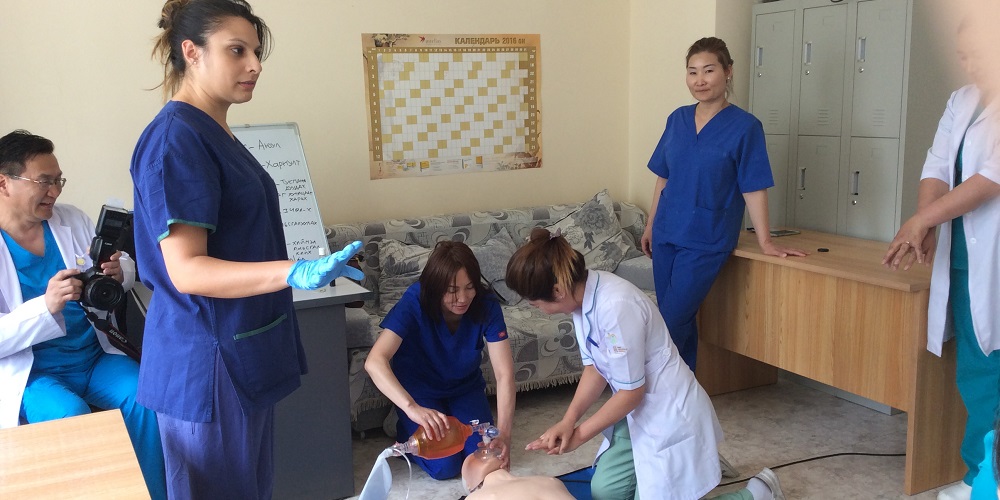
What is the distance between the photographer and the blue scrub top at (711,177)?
2.91m

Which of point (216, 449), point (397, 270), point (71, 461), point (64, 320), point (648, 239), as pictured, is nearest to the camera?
point (71, 461)

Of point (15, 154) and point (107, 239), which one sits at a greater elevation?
point (15, 154)

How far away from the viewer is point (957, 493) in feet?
8.04

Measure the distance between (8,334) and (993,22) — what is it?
2301 mm

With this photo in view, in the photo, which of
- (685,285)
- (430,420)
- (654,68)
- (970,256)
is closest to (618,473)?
(430,420)

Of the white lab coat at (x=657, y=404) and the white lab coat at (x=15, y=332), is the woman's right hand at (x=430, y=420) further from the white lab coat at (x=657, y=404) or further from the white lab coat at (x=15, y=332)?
the white lab coat at (x=15, y=332)

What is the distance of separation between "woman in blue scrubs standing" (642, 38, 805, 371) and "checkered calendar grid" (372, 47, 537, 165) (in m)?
1.11

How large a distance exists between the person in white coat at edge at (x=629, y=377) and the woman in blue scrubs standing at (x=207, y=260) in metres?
0.68

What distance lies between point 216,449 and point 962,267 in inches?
76.7

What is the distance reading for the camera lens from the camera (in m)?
2.16

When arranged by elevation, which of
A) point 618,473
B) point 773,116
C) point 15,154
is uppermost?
point 773,116

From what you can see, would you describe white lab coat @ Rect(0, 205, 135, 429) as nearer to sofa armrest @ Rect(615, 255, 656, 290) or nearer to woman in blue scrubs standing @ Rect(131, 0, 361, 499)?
woman in blue scrubs standing @ Rect(131, 0, 361, 499)

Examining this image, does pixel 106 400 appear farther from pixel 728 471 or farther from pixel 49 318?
pixel 728 471

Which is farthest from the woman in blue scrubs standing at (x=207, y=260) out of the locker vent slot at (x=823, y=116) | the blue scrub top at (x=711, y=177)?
the locker vent slot at (x=823, y=116)
